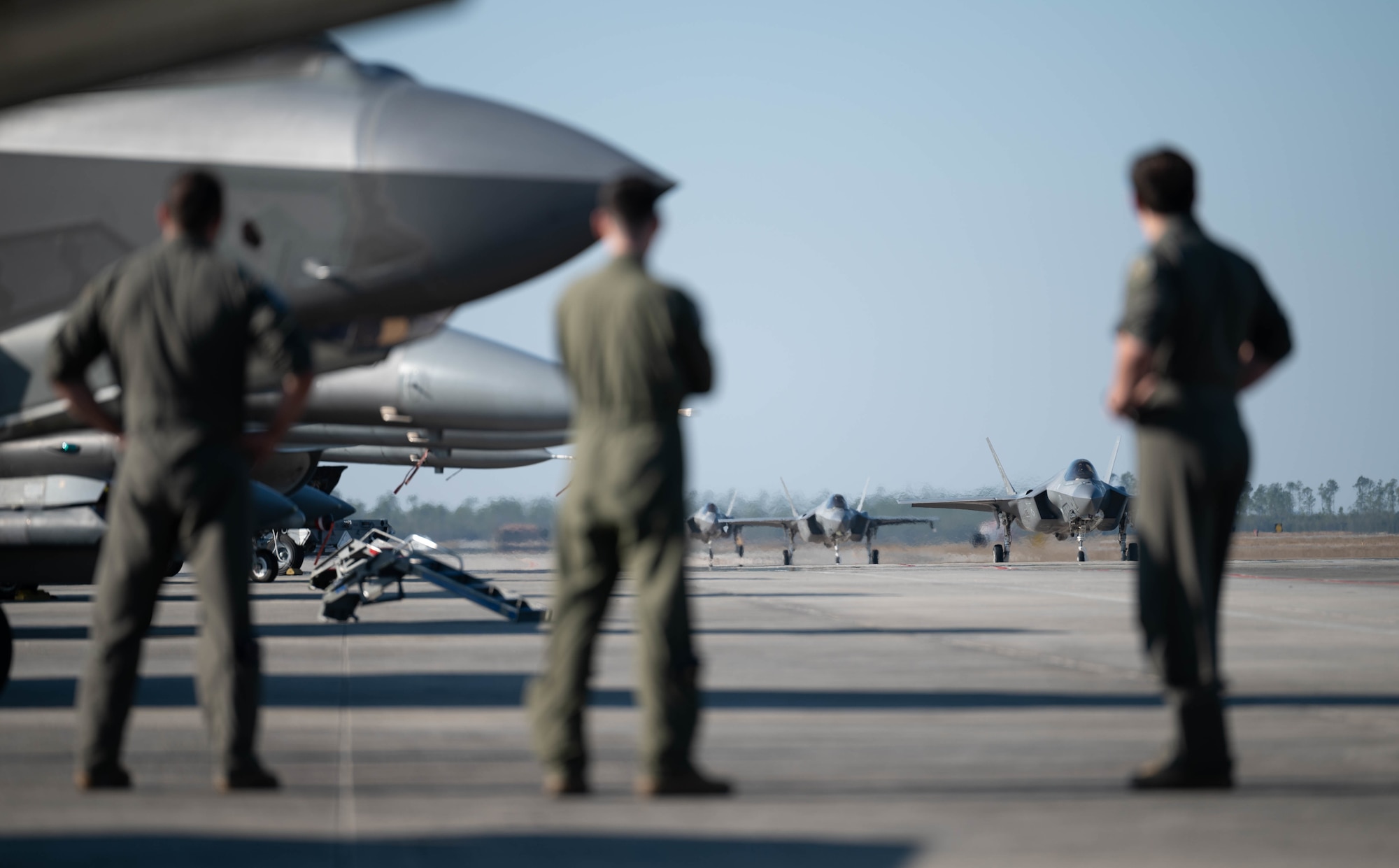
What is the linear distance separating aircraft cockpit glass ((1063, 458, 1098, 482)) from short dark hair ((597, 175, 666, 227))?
1410 inches

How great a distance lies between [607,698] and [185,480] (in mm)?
3072

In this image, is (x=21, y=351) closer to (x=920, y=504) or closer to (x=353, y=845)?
(x=353, y=845)

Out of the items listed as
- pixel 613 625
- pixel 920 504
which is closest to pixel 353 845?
pixel 613 625

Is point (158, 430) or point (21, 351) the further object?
point (21, 351)

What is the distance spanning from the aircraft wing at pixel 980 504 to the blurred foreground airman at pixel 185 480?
1573 inches

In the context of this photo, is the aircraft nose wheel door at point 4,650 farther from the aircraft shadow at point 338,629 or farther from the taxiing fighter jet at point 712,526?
the taxiing fighter jet at point 712,526

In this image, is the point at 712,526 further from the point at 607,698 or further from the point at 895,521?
the point at 607,698

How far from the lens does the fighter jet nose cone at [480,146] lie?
6508mm

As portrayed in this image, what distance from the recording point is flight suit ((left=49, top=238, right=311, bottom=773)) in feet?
12.8

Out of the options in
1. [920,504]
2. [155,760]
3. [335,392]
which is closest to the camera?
[155,760]

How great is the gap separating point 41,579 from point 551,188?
5214 mm

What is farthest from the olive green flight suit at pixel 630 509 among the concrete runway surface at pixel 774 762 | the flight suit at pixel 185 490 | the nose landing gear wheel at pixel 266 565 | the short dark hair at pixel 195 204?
the nose landing gear wheel at pixel 266 565

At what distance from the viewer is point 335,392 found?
13641mm

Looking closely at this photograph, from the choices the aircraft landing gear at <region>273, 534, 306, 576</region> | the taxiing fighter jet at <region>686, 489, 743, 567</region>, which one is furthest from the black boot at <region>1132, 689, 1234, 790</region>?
the taxiing fighter jet at <region>686, 489, 743, 567</region>
